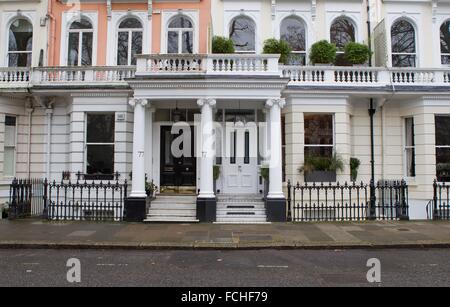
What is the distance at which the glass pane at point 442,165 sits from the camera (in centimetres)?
1553

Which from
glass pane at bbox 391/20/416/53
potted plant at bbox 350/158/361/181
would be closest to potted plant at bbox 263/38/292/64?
potted plant at bbox 350/158/361/181

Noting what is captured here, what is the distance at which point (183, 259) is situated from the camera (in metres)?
8.51

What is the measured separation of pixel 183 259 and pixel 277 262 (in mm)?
1947

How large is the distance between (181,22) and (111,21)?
2803mm

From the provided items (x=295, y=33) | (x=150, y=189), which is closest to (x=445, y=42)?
(x=295, y=33)

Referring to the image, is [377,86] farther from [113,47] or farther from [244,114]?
[113,47]

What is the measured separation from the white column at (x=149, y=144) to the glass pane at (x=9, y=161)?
5446 millimetres

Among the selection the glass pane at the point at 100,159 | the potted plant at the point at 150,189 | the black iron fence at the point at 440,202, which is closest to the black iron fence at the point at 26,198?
the glass pane at the point at 100,159

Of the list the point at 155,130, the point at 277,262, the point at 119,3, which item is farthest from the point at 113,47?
the point at 277,262

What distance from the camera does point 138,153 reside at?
13.5m

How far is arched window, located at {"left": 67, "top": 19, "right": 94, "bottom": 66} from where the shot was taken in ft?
53.9

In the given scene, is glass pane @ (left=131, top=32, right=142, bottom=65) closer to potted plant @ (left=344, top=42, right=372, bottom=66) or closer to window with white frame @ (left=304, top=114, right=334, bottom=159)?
window with white frame @ (left=304, top=114, right=334, bottom=159)

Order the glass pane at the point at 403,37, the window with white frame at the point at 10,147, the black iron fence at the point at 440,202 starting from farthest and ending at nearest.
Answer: the glass pane at the point at 403,37 → the window with white frame at the point at 10,147 → the black iron fence at the point at 440,202

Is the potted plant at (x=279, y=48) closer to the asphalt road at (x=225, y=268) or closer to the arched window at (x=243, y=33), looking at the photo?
the arched window at (x=243, y=33)
